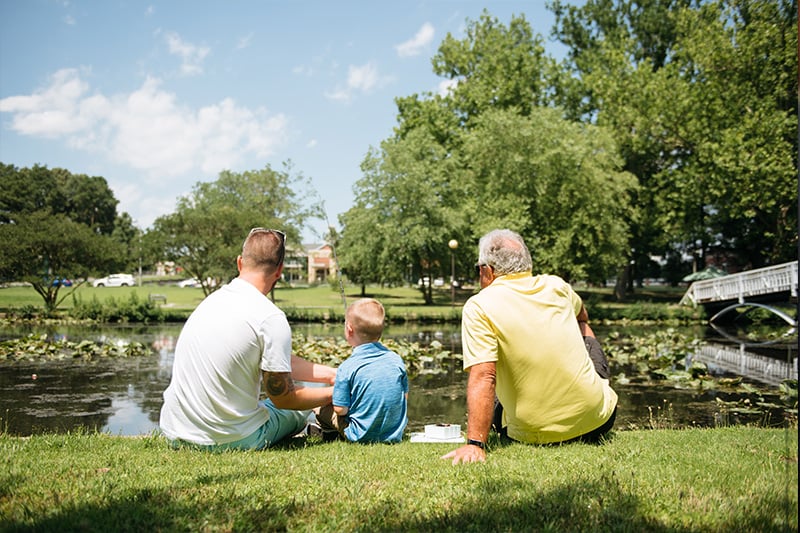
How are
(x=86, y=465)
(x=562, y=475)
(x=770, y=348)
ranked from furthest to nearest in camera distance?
1. (x=770, y=348)
2. (x=86, y=465)
3. (x=562, y=475)

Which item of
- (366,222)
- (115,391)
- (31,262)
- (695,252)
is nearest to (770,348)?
(115,391)

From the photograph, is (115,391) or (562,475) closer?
(562,475)

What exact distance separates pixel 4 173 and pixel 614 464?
34565 millimetres

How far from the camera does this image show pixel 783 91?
27000mm

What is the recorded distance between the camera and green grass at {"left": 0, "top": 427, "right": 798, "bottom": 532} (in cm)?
233

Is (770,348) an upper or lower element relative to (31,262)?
lower

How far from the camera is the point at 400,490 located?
9.19 feet

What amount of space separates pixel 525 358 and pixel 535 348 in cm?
8

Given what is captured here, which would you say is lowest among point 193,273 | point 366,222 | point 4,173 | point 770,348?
point 770,348

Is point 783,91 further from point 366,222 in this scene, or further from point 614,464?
point 614,464

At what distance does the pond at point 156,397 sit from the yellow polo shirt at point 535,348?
2.08 meters

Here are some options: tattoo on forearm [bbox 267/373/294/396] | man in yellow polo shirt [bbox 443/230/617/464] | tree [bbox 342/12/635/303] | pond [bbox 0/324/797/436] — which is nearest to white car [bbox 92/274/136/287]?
tree [bbox 342/12/635/303]

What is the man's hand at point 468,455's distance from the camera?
3.37m

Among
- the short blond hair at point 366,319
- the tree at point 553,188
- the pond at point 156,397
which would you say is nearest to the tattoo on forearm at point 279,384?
the short blond hair at point 366,319
